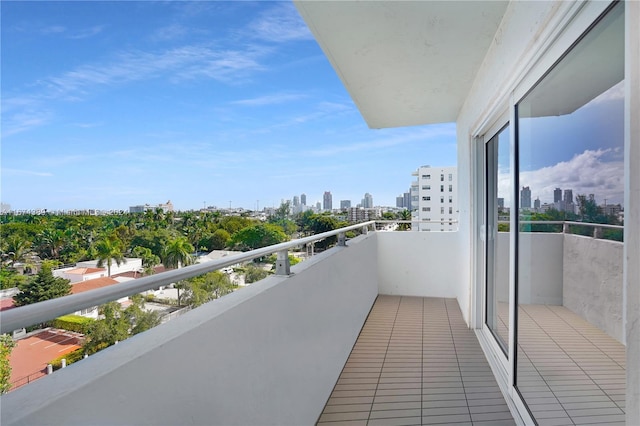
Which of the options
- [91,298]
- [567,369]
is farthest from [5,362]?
[567,369]

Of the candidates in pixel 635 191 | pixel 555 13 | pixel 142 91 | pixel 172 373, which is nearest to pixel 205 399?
pixel 172 373

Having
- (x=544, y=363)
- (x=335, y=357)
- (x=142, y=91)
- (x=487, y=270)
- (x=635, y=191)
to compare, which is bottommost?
(x=335, y=357)

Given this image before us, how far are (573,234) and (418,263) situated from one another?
3.98 meters

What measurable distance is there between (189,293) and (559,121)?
1.64 metres

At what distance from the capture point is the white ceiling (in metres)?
2.06

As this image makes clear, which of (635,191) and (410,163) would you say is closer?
(635,191)

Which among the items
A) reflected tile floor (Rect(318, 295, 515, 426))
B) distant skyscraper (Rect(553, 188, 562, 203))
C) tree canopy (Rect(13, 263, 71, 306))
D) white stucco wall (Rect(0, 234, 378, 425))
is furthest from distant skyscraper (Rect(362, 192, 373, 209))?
tree canopy (Rect(13, 263, 71, 306))

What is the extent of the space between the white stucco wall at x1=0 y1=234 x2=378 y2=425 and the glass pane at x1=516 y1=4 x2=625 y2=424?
3.82 feet

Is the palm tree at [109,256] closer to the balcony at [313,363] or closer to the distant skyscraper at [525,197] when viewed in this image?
the balcony at [313,363]

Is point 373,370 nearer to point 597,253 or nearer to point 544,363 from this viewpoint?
point 544,363

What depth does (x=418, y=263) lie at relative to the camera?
17.2 ft

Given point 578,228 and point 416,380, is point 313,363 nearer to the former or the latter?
point 416,380

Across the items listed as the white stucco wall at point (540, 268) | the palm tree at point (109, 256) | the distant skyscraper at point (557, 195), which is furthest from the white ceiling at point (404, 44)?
the palm tree at point (109, 256)

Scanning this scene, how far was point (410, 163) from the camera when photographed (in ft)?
111
